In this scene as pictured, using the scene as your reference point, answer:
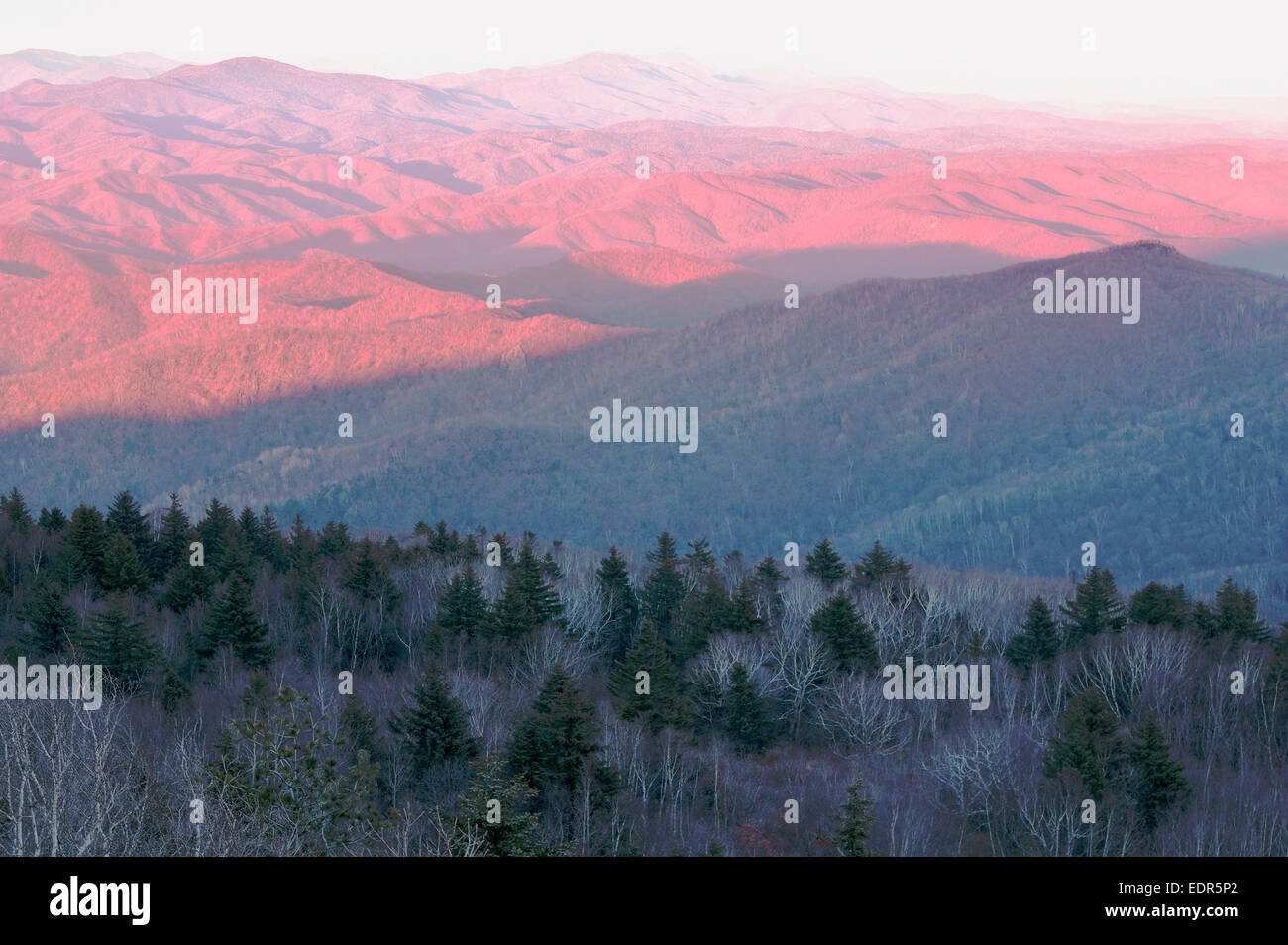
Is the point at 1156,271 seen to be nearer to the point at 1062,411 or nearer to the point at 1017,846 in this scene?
the point at 1062,411

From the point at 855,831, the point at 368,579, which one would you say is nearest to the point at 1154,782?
the point at 855,831

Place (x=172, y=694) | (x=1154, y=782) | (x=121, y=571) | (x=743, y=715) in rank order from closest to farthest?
(x=1154, y=782), (x=172, y=694), (x=743, y=715), (x=121, y=571)

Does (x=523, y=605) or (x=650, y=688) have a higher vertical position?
(x=523, y=605)

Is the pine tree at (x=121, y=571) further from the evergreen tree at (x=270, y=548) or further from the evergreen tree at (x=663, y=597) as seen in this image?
the evergreen tree at (x=663, y=597)

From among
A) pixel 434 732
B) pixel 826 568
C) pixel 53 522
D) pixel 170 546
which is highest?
pixel 53 522

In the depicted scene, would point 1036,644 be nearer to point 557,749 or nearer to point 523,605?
point 523,605

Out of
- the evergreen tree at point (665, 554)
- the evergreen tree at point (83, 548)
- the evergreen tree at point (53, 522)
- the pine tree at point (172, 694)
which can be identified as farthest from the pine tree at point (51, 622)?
the evergreen tree at point (665, 554)
